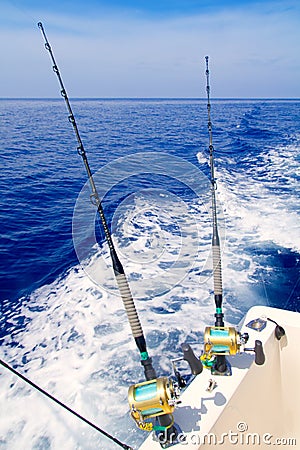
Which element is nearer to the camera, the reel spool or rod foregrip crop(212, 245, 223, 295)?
the reel spool

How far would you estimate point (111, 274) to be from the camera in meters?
3.73

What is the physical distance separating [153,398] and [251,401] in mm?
745

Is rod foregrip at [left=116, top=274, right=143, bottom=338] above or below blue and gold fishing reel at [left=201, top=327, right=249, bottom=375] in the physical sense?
above

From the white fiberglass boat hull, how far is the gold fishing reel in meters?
0.21

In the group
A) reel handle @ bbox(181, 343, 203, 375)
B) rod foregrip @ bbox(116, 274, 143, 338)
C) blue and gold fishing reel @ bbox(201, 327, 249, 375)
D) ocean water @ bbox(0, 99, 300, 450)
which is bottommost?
ocean water @ bbox(0, 99, 300, 450)

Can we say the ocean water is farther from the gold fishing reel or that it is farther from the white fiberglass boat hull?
the gold fishing reel

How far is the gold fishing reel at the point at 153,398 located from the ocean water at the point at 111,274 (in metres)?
1.07

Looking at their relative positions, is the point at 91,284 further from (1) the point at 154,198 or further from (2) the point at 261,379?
(1) the point at 154,198

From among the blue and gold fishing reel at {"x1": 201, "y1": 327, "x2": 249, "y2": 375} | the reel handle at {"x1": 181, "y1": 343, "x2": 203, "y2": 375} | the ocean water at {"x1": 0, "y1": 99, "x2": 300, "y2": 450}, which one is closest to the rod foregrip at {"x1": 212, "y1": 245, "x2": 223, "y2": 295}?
the blue and gold fishing reel at {"x1": 201, "y1": 327, "x2": 249, "y2": 375}

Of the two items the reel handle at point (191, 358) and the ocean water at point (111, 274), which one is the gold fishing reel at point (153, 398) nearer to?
the reel handle at point (191, 358)

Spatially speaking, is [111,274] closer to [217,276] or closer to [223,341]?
[217,276]

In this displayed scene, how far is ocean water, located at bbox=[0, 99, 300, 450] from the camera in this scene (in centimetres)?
231

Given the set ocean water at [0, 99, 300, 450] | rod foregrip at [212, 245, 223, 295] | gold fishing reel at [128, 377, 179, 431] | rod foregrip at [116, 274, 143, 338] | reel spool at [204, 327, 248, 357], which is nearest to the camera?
gold fishing reel at [128, 377, 179, 431]

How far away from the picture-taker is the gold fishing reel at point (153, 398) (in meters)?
1.13
